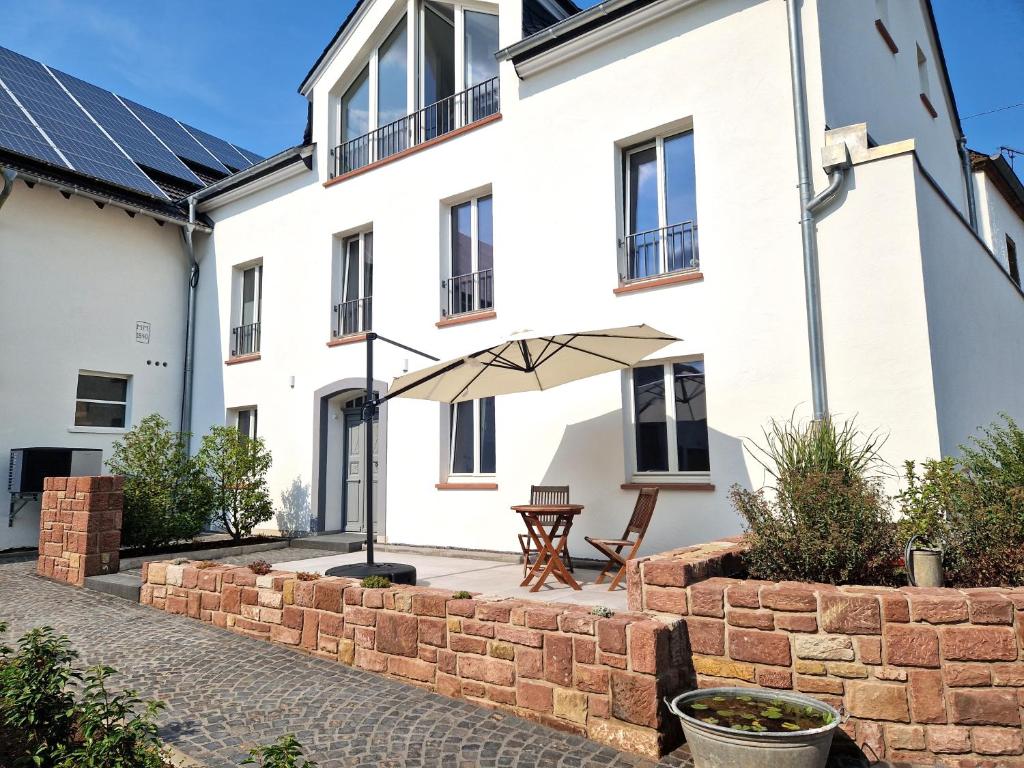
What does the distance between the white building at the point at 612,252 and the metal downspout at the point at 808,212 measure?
9cm

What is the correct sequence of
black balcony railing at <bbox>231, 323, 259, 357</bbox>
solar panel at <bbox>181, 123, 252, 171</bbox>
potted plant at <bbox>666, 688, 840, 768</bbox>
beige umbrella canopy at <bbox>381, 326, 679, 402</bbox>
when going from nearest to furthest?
1. potted plant at <bbox>666, 688, 840, 768</bbox>
2. beige umbrella canopy at <bbox>381, 326, 679, 402</bbox>
3. black balcony railing at <bbox>231, 323, 259, 357</bbox>
4. solar panel at <bbox>181, 123, 252, 171</bbox>

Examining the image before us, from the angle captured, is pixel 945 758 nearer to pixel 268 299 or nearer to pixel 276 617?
Answer: pixel 276 617

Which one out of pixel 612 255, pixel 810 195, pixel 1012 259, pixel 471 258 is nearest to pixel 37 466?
pixel 471 258

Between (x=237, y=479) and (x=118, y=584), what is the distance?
3327mm

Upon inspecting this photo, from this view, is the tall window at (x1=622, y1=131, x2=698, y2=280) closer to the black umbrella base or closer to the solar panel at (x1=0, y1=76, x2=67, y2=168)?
the black umbrella base

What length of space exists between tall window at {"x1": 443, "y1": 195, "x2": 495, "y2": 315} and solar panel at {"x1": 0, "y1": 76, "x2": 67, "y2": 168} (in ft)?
22.9

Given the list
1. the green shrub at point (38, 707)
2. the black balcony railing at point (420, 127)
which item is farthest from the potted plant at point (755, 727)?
the black balcony railing at point (420, 127)

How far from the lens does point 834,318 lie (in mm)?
6504

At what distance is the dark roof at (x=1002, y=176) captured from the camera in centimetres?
1178

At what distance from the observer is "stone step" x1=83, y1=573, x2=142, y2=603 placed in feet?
23.8

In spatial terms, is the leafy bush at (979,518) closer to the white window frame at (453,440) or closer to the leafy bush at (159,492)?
the white window frame at (453,440)

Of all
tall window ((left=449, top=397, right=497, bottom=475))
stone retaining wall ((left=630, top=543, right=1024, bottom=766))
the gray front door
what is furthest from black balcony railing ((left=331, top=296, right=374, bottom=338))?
stone retaining wall ((left=630, top=543, right=1024, bottom=766))

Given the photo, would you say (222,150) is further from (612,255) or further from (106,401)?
(612,255)

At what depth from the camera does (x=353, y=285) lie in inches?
444
